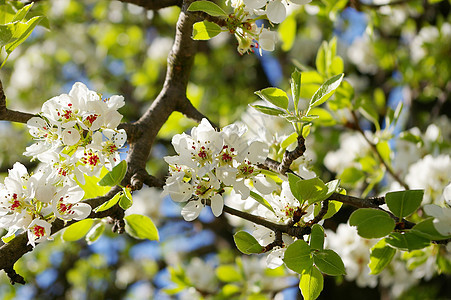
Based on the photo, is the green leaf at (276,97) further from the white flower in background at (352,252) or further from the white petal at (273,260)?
the white flower in background at (352,252)

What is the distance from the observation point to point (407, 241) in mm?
983

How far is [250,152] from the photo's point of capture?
3.52 ft

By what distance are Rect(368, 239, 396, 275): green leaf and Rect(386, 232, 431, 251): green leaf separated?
5.6 inches

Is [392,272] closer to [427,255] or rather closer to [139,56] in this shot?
[427,255]

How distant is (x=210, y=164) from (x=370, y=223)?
1.21 ft

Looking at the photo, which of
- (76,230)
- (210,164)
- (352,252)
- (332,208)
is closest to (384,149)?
(352,252)

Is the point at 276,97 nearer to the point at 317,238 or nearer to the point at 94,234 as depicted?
the point at 317,238

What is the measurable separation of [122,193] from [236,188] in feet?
0.92

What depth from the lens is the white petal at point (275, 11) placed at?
3.51 ft

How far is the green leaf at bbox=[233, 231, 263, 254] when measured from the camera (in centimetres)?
103

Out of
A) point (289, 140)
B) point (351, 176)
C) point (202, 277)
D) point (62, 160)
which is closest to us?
point (62, 160)

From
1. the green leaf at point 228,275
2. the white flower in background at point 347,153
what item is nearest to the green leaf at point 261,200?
the green leaf at point 228,275

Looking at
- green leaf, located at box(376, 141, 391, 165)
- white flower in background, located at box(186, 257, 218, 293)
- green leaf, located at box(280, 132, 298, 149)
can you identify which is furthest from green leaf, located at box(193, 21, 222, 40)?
white flower in background, located at box(186, 257, 218, 293)

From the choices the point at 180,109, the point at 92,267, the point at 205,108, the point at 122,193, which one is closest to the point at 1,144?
the point at 92,267
